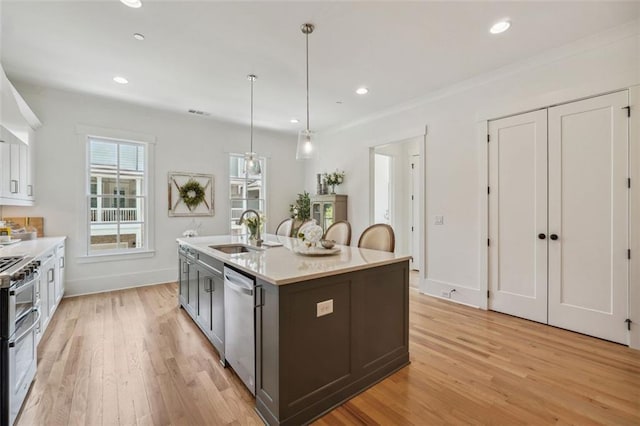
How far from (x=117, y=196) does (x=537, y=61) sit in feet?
20.2

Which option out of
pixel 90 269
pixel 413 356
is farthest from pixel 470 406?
pixel 90 269

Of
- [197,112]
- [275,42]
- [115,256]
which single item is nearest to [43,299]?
[115,256]

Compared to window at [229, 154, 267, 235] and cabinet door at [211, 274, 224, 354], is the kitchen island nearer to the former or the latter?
cabinet door at [211, 274, 224, 354]

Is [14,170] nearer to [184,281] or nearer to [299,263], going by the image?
[184,281]

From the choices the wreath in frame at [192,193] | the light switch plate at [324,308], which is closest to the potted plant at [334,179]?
the wreath in frame at [192,193]

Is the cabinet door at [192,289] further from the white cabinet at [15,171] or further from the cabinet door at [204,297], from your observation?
the white cabinet at [15,171]

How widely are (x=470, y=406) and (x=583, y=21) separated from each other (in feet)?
11.0

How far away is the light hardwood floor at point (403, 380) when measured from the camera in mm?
1768

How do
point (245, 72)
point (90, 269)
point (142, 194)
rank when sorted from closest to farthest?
point (245, 72), point (90, 269), point (142, 194)

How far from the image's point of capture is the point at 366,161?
5.25 meters

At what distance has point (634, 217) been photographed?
2596mm

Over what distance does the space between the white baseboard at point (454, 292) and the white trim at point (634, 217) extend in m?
1.33

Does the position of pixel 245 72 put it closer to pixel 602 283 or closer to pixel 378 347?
pixel 378 347

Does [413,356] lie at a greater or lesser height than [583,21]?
lesser
